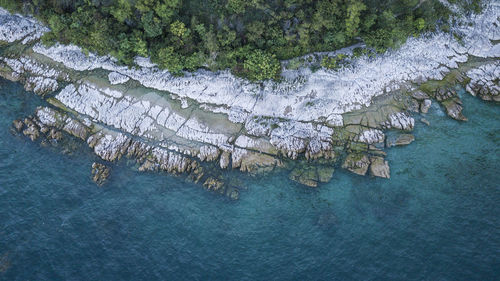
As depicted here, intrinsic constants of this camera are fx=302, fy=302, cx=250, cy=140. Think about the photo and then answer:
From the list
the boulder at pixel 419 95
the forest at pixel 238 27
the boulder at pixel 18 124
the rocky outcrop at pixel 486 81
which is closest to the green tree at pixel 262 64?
the forest at pixel 238 27

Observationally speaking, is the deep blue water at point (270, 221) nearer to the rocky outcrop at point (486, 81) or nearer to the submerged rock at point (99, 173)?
the submerged rock at point (99, 173)

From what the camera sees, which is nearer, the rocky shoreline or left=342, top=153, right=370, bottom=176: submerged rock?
left=342, top=153, right=370, bottom=176: submerged rock

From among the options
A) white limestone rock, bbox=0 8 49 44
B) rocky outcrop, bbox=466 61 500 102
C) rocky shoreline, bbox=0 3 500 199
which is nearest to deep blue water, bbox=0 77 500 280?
rocky shoreline, bbox=0 3 500 199

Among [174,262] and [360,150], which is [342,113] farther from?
[174,262]

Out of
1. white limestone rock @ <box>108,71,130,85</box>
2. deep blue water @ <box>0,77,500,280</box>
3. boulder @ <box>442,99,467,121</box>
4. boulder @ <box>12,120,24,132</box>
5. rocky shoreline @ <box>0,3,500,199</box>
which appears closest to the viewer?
deep blue water @ <box>0,77,500,280</box>

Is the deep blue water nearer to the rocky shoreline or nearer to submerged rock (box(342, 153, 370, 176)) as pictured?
submerged rock (box(342, 153, 370, 176))
